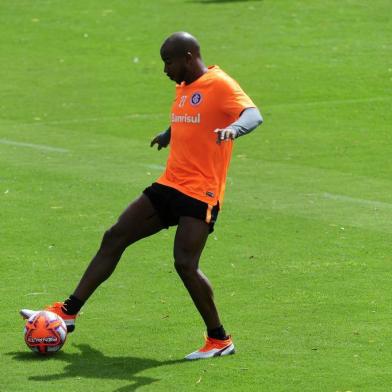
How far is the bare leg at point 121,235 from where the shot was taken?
376 inches

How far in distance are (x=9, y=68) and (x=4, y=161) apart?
956 cm

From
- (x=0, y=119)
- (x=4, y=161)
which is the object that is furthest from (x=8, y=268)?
(x=0, y=119)

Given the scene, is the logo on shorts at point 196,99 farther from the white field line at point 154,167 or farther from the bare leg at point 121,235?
the white field line at point 154,167

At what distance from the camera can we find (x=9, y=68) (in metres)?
27.3

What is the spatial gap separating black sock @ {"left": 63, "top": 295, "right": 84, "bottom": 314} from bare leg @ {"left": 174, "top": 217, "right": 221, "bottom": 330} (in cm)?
86

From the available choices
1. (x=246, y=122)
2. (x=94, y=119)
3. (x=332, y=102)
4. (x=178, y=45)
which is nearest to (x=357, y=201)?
(x=178, y=45)

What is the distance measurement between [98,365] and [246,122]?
1.96 m

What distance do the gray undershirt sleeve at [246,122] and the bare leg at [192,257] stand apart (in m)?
0.83

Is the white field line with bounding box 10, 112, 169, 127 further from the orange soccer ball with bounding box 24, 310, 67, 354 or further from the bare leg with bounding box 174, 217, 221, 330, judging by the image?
the bare leg with bounding box 174, 217, 221, 330

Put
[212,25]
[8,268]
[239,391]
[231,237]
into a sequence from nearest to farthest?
[239,391], [8,268], [231,237], [212,25]

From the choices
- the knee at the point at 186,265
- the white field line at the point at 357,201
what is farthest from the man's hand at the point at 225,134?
the white field line at the point at 357,201

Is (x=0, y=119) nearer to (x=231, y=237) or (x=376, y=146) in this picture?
(x=376, y=146)

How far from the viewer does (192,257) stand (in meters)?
9.33

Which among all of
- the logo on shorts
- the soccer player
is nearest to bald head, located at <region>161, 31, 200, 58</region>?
the soccer player
